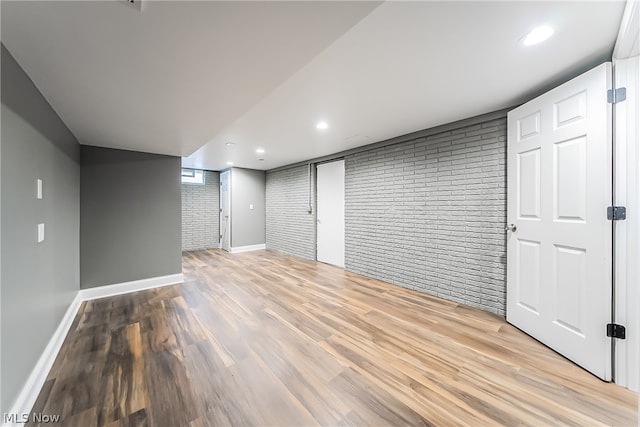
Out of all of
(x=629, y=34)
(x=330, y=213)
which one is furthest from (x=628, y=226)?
(x=330, y=213)

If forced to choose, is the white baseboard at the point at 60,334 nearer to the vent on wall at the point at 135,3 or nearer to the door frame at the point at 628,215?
the vent on wall at the point at 135,3

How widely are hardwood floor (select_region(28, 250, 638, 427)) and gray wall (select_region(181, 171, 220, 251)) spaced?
3949mm

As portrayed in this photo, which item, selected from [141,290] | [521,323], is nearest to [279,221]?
[141,290]

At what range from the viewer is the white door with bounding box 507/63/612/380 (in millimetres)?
1692

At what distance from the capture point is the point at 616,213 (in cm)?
163

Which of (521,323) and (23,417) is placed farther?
(521,323)

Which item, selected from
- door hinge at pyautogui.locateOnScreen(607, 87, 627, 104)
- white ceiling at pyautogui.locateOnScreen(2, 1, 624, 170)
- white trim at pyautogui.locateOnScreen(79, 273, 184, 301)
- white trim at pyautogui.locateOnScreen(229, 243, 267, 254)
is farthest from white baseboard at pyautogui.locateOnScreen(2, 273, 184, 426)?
door hinge at pyautogui.locateOnScreen(607, 87, 627, 104)

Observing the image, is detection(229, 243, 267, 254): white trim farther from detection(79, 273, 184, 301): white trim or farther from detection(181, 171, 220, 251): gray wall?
detection(79, 273, 184, 301): white trim

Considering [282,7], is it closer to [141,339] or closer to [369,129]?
[369,129]

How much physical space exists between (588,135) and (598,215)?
0.58m

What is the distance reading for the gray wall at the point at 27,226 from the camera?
4.30 feet

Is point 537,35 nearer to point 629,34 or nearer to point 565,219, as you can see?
point 629,34

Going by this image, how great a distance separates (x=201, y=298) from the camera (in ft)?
10.6

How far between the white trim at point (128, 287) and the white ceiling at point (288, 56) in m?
2.06
